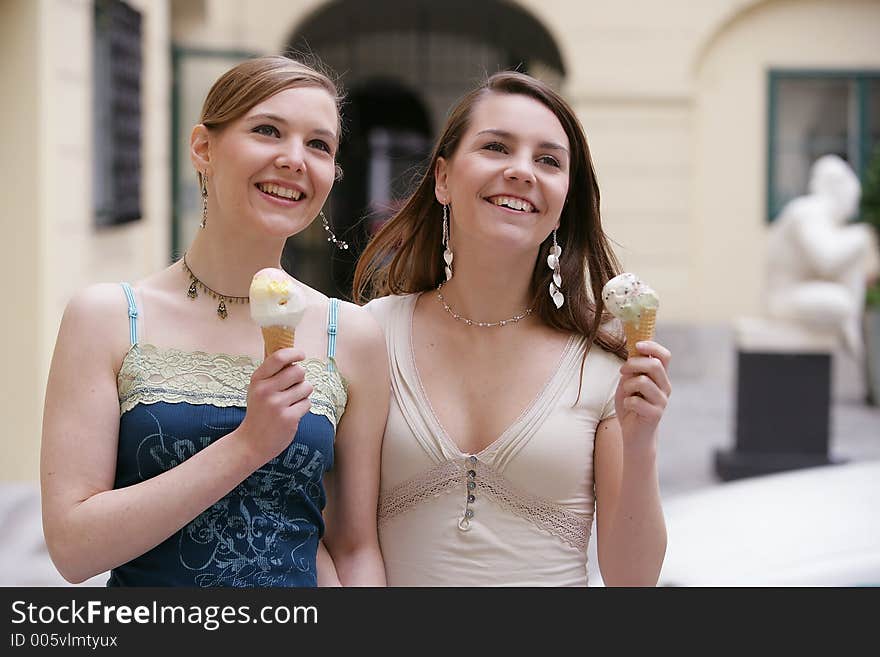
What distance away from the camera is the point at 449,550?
2.29 m

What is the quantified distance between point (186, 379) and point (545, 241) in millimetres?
910

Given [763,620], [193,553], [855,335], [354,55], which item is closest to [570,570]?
[763,620]

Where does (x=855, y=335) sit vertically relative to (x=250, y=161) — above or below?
below

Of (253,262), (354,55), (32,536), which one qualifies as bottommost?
(32,536)

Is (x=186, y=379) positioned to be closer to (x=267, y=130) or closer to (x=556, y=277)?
(x=267, y=130)

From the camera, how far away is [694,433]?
32.4 feet

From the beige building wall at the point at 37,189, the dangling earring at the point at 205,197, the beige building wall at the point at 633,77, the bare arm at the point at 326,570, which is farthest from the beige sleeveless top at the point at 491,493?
the beige building wall at the point at 633,77

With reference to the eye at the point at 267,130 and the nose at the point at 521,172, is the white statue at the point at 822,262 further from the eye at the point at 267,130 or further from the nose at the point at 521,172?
the eye at the point at 267,130

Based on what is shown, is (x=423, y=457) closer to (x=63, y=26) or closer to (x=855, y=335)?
(x=63, y=26)

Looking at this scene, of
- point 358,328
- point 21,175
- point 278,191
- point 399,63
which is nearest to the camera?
point 278,191

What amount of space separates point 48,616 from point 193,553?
0.30 metres

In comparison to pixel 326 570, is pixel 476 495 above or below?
above

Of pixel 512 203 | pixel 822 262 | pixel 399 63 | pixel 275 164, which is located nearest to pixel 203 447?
pixel 275 164

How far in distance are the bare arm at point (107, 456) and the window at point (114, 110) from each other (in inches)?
210
